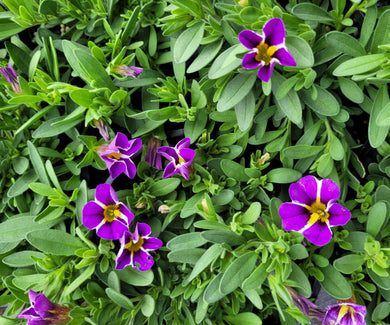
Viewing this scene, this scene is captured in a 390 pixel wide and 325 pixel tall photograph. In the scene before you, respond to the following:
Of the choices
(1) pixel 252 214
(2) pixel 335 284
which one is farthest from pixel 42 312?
(2) pixel 335 284

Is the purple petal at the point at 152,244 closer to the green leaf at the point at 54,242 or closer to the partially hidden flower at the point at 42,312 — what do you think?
the green leaf at the point at 54,242

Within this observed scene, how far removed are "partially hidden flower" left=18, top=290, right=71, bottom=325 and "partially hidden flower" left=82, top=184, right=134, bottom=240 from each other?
251 millimetres

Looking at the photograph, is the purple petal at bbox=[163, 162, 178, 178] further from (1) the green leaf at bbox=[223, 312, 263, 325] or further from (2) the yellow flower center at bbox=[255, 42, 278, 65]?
(1) the green leaf at bbox=[223, 312, 263, 325]

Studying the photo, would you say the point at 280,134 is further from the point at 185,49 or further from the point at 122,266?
the point at 122,266

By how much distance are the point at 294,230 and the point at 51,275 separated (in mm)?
762

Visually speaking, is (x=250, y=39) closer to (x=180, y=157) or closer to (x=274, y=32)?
(x=274, y=32)

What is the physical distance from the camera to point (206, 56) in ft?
4.38

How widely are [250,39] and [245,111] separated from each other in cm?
26

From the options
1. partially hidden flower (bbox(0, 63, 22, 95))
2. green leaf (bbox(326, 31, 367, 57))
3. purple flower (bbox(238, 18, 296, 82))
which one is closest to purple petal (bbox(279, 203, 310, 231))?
purple flower (bbox(238, 18, 296, 82))

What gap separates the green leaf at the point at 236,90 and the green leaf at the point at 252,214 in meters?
0.29

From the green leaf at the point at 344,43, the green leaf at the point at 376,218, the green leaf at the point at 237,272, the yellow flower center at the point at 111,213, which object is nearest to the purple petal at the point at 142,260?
the yellow flower center at the point at 111,213

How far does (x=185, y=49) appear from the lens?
4.24 ft

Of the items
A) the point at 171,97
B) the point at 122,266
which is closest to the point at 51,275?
the point at 122,266

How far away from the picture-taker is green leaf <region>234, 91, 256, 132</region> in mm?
1297
